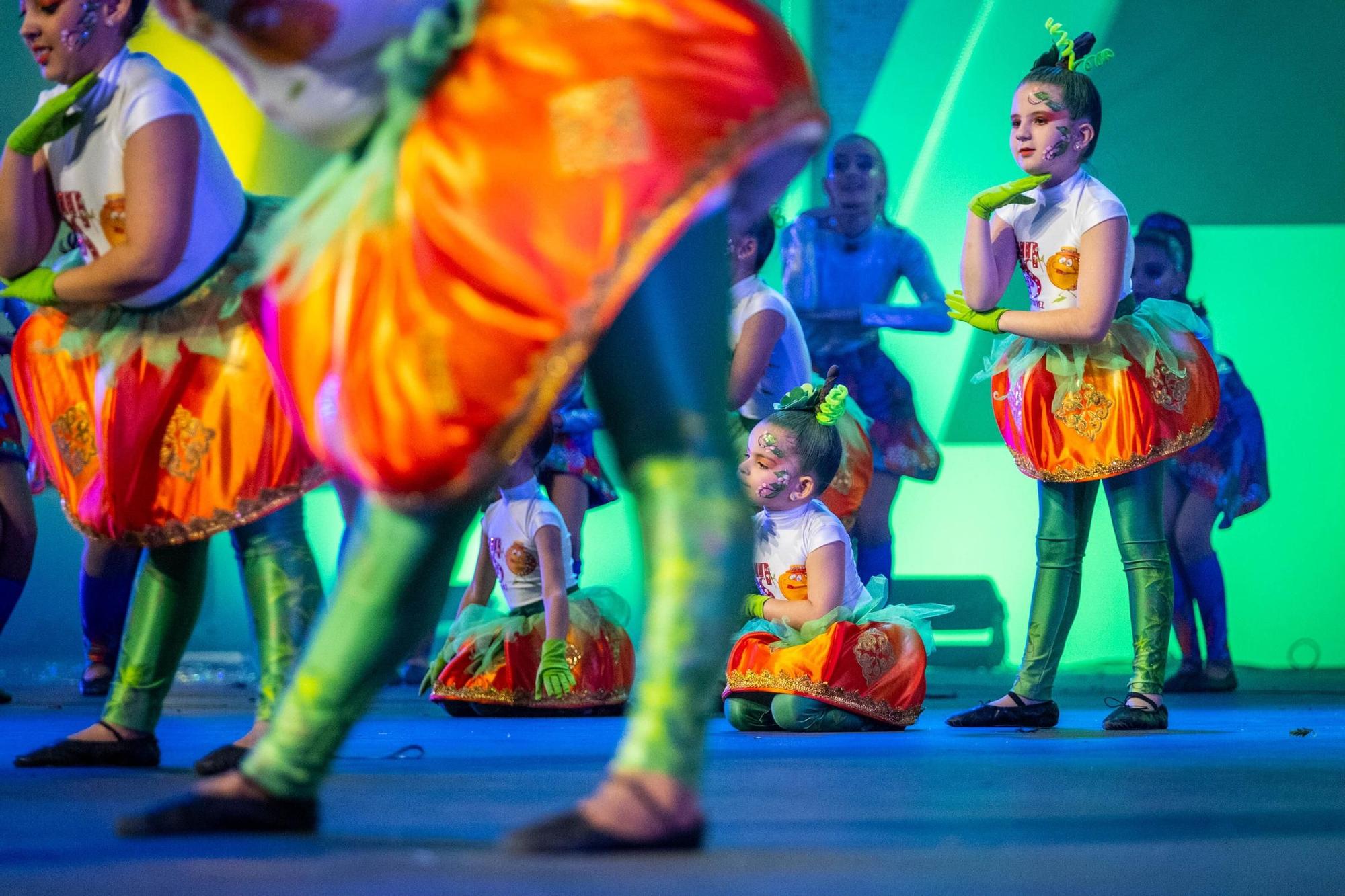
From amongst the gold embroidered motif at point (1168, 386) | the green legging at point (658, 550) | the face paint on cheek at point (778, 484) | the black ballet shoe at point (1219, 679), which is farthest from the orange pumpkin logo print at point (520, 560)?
the green legging at point (658, 550)

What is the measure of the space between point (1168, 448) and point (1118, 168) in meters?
3.81

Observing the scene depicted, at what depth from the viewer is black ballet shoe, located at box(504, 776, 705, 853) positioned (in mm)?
1353

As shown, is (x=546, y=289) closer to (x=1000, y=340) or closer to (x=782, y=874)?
(x=782, y=874)

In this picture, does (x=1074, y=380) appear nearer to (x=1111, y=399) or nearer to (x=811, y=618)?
(x=1111, y=399)

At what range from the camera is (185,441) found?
2.40 m

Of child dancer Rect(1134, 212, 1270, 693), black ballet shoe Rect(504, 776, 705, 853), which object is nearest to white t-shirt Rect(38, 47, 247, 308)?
black ballet shoe Rect(504, 776, 705, 853)

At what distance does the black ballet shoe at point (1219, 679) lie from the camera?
516cm

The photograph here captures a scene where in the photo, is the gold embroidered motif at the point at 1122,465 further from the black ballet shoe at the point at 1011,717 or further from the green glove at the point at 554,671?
the green glove at the point at 554,671

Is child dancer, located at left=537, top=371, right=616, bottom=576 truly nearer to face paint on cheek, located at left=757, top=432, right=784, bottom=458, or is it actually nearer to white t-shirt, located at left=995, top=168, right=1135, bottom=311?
face paint on cheek, located at left=757, top=432, right=784, bottom=458

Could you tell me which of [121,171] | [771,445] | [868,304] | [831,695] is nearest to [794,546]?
[771,445]

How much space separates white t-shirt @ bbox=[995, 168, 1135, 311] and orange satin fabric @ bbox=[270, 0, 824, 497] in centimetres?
196

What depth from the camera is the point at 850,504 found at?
4.47m

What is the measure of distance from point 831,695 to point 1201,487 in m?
2.62

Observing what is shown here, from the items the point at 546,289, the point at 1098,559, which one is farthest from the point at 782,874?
the point at 1098,559
